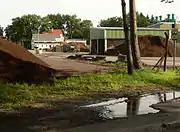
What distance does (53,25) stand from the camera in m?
162

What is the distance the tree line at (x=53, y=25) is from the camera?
432ft

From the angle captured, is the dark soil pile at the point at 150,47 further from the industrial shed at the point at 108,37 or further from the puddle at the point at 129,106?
the puddle at the point at 129,106

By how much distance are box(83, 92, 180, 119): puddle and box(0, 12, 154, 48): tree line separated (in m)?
111

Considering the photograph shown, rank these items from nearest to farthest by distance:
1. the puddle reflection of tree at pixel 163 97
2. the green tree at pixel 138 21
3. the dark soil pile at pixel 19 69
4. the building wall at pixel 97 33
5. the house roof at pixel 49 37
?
the puddle reflection of tree at pixel 163 97 → the dark soil pile at pixel 19 69 → the building wall at pixel 97 33 → the green tree at pixel 138 21 → the house roof at pixel 49 37

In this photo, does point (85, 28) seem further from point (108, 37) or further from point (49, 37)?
point (108, 37)

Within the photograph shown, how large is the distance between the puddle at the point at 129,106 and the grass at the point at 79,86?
1.53 m

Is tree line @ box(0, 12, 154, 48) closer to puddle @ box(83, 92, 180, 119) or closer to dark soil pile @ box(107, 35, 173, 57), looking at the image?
dark soil pile @ box(107, 35, 173, 57)

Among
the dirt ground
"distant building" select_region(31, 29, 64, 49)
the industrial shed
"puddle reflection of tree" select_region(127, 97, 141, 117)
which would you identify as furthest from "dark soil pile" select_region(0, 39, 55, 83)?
"distant building" select_region(31, 29, 64, 49)

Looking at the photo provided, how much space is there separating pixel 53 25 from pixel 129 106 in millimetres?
152991

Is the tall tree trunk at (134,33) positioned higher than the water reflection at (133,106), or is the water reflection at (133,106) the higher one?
the tall tree trunk at (134,33)

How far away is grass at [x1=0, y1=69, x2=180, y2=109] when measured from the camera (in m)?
11.9

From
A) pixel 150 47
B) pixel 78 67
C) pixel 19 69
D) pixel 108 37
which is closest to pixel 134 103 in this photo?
pixel 19 69

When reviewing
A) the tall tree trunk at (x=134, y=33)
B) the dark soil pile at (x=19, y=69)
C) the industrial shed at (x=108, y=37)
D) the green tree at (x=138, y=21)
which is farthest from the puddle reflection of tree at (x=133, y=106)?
the green tree at (x=138, y=21)

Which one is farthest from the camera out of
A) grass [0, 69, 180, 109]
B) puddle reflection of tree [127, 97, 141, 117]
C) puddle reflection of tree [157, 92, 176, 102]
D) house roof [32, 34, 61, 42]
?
house roof [32, 34, 61, 42]
